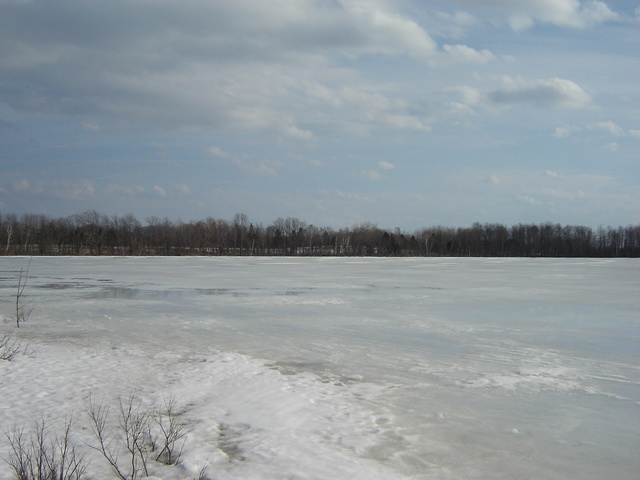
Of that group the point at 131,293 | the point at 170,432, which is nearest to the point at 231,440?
the point at 170,432

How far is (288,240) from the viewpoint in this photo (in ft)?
270

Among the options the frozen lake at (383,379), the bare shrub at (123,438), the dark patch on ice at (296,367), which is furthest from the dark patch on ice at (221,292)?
the bare shrub at (123,438)

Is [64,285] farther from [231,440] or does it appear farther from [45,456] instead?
[45,456]

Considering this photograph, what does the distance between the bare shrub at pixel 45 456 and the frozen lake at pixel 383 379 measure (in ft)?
2.59

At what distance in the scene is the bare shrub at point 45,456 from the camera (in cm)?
306

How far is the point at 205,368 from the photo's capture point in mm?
6617

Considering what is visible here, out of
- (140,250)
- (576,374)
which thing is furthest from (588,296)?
(140,250)

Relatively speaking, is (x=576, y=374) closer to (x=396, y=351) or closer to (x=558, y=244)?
(x=396, y=351)

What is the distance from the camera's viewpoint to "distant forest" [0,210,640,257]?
64.7 meters

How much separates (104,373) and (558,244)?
316ft

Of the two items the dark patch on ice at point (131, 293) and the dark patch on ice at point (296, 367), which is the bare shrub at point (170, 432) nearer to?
the dark patch on ice at point (296, 367)

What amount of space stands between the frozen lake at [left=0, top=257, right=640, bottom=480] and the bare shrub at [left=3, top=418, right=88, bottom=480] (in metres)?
0.79

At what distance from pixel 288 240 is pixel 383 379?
76282mm

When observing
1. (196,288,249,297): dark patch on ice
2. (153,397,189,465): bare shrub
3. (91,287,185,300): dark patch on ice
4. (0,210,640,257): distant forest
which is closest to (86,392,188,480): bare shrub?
(153,397,189,465): bare shrub
